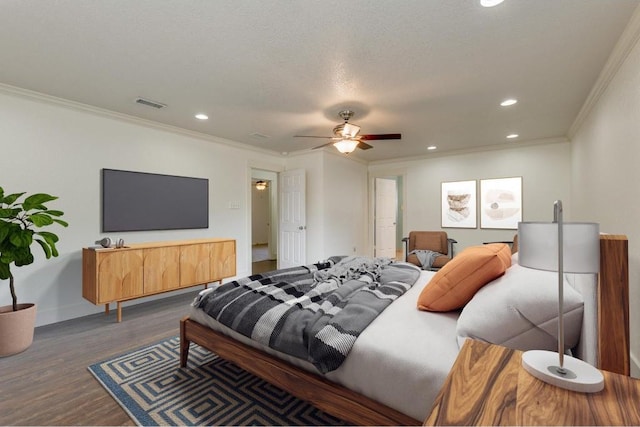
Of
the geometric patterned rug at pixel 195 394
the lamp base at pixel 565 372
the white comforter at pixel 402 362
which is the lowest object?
the geometric patterned rug at pixel 195 394

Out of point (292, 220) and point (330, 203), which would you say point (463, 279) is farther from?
point (292, 220)

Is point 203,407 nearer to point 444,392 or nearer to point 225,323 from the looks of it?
point 225,323

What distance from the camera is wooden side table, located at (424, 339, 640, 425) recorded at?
774 mm

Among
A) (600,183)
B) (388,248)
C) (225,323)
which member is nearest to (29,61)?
(225,323)

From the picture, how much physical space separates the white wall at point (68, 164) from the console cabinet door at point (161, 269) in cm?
53

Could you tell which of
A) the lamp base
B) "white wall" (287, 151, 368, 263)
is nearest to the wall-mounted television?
"white wall" (287, 151, 368, 263)

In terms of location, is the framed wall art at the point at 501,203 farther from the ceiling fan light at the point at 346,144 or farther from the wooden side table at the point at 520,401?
the wooden side table at the point at 520,401

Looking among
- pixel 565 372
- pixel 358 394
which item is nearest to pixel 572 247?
pixel 565 372

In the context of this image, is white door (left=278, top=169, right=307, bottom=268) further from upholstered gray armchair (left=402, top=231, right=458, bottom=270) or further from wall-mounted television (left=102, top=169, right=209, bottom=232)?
upholstered gray armchair (left=402, top=231, right=458, bottom=270)

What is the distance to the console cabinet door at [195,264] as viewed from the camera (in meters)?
3.78

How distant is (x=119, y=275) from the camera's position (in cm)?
319

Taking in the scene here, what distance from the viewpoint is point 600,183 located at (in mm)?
2971

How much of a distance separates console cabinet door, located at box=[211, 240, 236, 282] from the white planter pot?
73.4 inches

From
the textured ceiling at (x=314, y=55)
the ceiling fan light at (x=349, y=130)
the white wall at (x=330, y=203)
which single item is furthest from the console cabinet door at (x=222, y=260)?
the ceiling fan light at (x=349, y=130)
